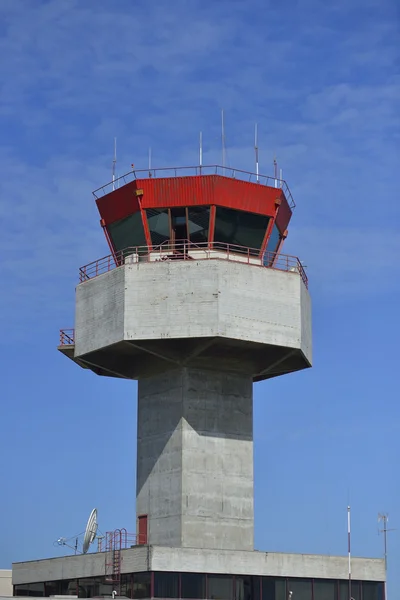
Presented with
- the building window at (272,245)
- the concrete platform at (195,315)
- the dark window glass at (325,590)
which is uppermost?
the building window at (272,245)

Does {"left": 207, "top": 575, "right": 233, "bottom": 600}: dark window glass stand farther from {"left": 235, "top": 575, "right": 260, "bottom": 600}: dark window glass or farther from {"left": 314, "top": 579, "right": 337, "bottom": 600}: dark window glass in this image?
{"left": 314, "top": 579, "right": 337, "bottom": 600}: dark window glass

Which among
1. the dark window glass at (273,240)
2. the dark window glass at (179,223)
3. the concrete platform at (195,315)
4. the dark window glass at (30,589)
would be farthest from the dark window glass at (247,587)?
the dark window glass at (179,223)

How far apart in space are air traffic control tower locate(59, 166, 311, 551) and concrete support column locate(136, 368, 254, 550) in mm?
49

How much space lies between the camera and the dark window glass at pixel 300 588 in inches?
1845

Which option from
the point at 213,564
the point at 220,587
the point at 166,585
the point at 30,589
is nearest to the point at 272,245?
the point at 213,564

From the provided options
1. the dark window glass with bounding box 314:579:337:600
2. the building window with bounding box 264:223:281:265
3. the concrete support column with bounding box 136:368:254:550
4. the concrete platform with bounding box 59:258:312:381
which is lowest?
the dark window glass with bounding box 314:579:337:600

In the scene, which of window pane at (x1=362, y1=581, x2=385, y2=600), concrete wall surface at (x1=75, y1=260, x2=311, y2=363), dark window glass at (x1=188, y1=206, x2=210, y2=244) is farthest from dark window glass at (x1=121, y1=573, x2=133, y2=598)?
dark window glass at (x1=188, y1=206, x2=210, y2=244)

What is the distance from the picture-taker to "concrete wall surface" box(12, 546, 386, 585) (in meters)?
44.4

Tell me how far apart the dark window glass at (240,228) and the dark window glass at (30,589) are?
16.4 meters

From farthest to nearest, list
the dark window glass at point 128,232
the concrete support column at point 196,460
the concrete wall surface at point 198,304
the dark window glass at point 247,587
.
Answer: the dark window glass at point 128,232
the concrete support column at point 196,460
the concrete wall surface at point 198,304
the dark window glass at point 247,587

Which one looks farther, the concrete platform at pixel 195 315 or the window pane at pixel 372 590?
the window pane at pixel 372 590

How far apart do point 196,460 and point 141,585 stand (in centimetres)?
567

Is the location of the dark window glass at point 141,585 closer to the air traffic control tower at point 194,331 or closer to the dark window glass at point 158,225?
the air traffic control tower at point 194,331

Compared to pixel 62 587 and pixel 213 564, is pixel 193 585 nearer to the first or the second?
pixel 213 564
